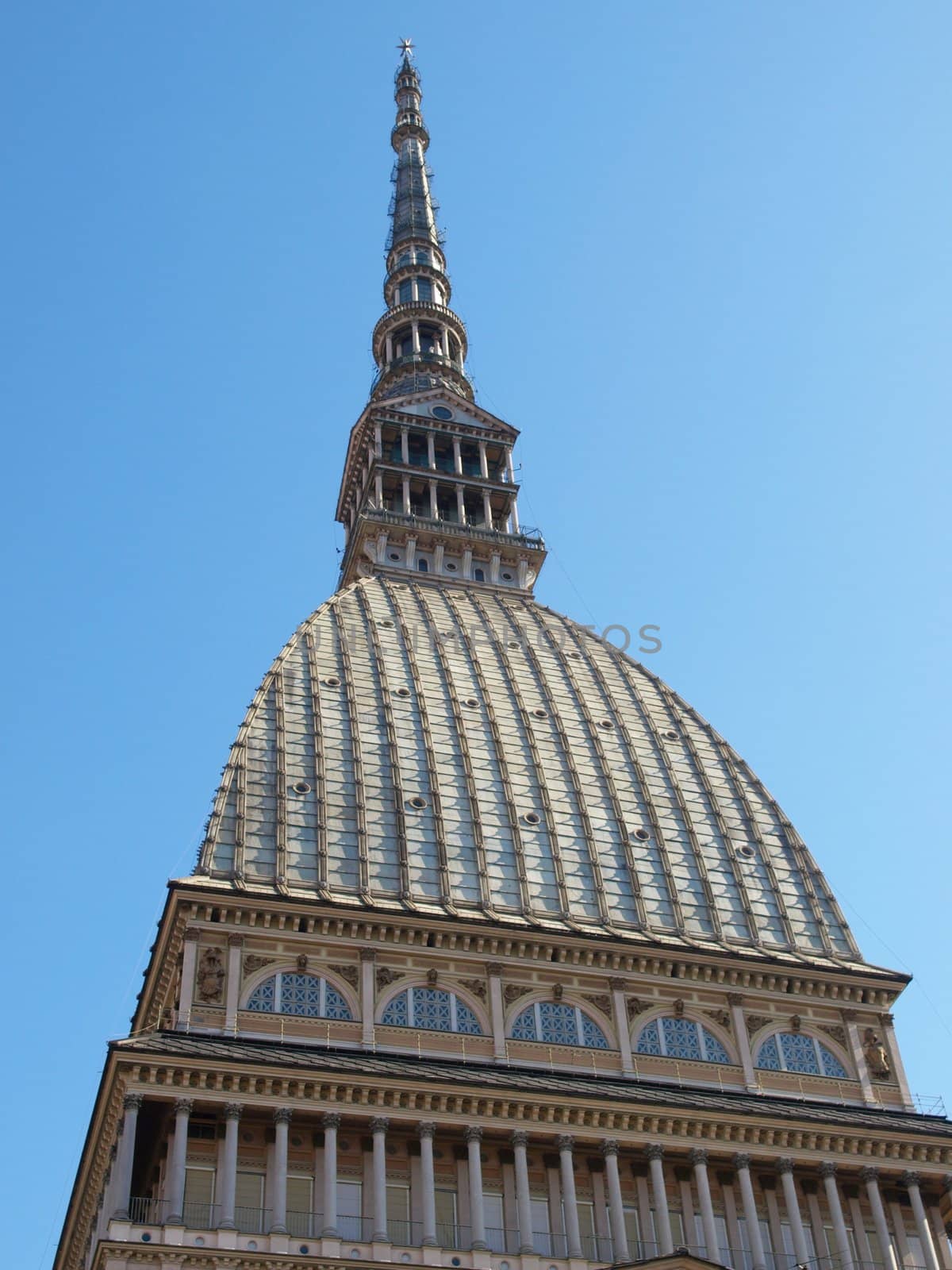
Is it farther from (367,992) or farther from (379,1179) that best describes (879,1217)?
(367,992)

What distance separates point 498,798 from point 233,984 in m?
13.8

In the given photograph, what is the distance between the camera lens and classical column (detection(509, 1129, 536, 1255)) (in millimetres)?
46031

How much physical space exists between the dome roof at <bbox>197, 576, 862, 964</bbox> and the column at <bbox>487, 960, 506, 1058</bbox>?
5.66ft

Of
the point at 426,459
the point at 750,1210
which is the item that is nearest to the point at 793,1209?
the point at 750,1210

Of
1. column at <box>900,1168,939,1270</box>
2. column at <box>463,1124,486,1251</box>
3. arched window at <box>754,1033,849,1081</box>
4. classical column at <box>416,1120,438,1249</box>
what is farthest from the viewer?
arched window at <box>754,1033,849,1081</box>

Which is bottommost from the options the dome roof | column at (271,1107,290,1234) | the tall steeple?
column at (271,1107,290,1234)

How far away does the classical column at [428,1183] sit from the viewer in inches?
1780

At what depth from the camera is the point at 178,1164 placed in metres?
44.2

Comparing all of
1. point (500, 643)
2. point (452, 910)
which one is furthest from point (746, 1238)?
point (500, 643)

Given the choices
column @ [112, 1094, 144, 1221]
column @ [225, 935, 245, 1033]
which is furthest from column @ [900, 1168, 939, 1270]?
column @ [112, 1094, 144, 1221]

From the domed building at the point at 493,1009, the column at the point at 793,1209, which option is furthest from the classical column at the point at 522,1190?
the column at the point at 793,1209

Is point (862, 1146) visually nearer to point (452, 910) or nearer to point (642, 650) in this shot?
point (452, 910)

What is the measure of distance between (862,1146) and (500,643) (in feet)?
84.1

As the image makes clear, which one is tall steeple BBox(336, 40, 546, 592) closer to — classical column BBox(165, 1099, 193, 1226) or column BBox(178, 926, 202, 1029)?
column BBox(178, 926, 202, 1029)
